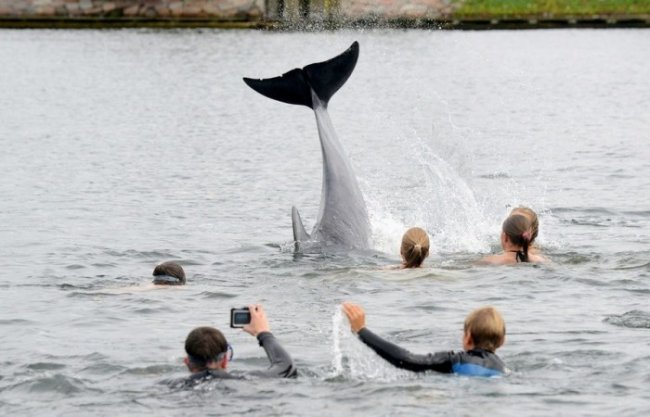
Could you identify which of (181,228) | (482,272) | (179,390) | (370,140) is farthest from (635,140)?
(179,390)

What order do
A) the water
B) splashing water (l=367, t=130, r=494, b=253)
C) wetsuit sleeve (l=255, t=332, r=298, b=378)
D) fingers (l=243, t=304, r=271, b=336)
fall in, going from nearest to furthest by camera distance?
fingers (l=243, t=304, r=271, b=336) < wetsuit sleeve (l=255, t=332, r=298, b=378) < the water < splashing water (l=367, t=130, r=494, b=253)

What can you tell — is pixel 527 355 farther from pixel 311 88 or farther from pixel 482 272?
pixel 311 88

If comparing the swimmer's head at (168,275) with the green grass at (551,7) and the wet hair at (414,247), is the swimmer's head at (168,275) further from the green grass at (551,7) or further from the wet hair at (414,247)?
the green grass at (551,7)

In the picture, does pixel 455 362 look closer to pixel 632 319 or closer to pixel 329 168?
pixel 632 319

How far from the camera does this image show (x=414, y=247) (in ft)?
63.0

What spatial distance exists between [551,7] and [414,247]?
3280 inches

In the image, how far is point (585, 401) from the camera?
46.5 feet

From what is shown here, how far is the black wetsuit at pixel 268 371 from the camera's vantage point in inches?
538

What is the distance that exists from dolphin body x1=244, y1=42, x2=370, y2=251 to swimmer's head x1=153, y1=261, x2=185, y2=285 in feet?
7.09

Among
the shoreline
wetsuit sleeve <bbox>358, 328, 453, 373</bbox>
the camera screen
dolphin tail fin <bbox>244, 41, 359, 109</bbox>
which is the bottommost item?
wetsuit sleeve <bbox>358, 328, 453, 373</bbox>

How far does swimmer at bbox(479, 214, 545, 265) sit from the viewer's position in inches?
758

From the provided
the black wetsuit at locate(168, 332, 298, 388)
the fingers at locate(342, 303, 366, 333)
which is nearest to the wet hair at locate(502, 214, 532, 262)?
the black wetsuit at locate(168, 332, 298, 388)

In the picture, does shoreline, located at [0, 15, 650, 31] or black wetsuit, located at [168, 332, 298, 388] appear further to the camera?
shoreline, located at [0, 15, 650, 31]

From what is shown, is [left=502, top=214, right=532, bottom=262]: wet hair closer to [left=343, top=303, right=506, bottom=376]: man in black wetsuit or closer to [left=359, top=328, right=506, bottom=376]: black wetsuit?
[left=343, top=303, right=506, bottom=376]: man in black wetsuit
